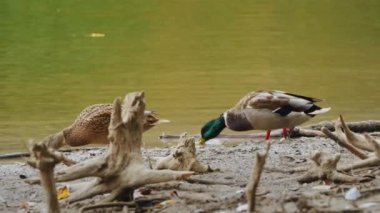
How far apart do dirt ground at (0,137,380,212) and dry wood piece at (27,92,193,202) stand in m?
0.16

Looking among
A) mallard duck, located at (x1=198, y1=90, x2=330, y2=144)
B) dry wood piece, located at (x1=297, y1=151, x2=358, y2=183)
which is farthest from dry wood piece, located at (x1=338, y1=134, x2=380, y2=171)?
mallard duck, located at (x1=198, y1=90, x2=330, y2=144)

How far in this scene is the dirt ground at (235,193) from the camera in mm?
4645

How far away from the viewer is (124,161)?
16.4 feet

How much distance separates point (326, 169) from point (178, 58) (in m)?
11.3

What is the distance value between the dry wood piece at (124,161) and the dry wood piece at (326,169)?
76 centimetres

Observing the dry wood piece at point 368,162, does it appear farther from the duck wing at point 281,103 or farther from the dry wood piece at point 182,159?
the duck wing at point 281,103

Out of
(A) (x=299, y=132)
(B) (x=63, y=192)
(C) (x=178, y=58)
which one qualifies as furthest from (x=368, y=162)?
(C) (x=178, y=58)

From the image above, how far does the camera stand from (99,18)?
75.9ft

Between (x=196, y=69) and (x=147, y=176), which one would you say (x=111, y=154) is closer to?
(x=147, y=176)

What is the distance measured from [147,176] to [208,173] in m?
1.41

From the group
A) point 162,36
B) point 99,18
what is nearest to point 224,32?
point 162,36

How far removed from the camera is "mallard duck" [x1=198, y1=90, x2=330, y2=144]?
9.09m

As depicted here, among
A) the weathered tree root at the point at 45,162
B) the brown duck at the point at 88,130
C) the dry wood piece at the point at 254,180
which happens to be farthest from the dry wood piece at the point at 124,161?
the brown duck at the point at 88,130

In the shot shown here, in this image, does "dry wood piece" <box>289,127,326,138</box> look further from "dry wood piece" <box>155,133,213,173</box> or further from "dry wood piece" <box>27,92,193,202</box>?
"dry wood piece" <box>27,92,193,202</box>
